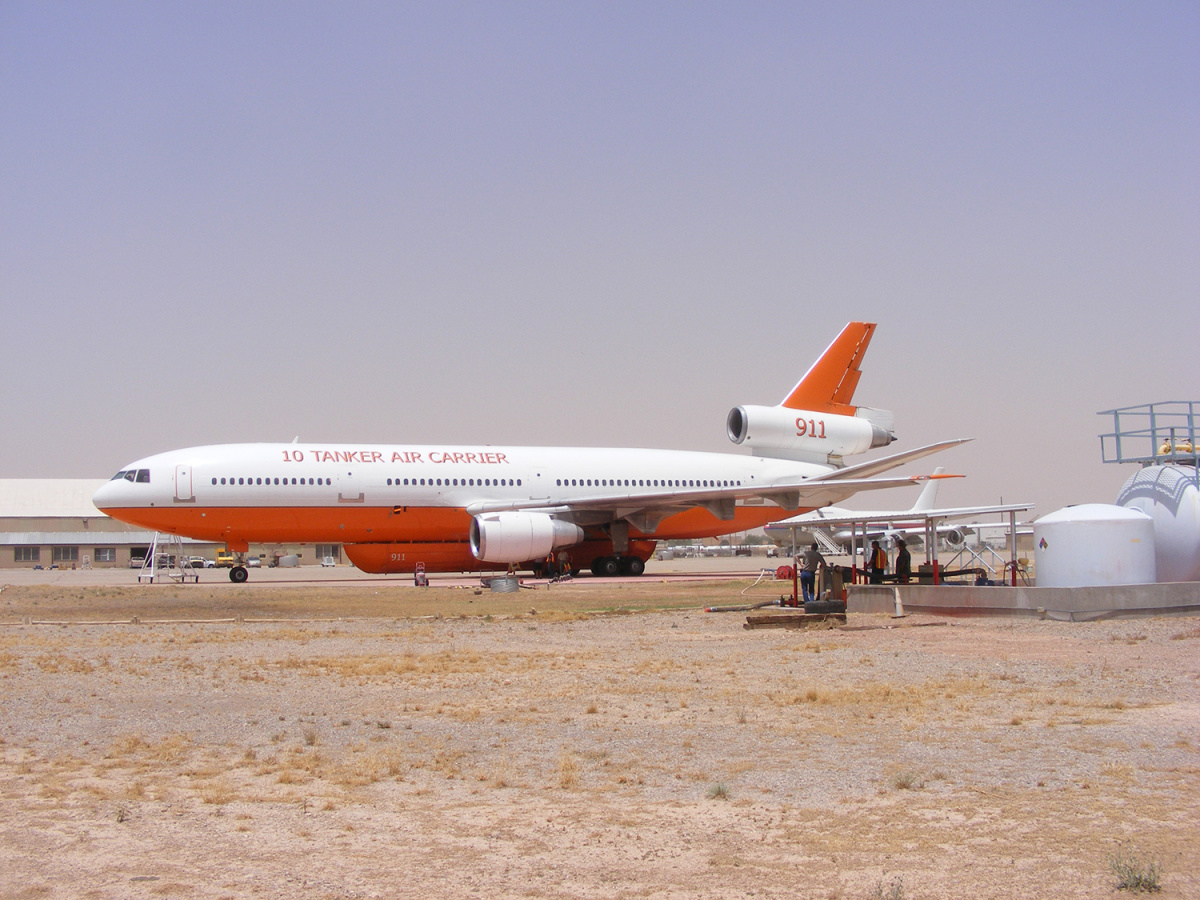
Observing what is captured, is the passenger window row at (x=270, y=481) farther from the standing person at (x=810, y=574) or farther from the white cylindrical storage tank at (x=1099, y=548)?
the white cylindrical storage tank at (x=1099, y=548)

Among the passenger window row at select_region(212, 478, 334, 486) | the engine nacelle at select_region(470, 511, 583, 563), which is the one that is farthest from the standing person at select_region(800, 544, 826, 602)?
the passenger window row at select_region(212, 478, 334, 486)

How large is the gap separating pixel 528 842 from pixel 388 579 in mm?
26688

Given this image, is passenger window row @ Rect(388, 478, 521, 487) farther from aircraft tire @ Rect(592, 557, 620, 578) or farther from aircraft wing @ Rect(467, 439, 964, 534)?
aircraft tire @ Rect(592, 557, 620, 578)

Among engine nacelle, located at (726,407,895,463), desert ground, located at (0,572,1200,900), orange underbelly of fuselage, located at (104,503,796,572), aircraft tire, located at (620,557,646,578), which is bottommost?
desert ground, located at (0,572,1200,900)

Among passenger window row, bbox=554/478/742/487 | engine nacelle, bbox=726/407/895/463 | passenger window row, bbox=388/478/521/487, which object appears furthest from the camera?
engine nacelle, bbox=726/407/895/463

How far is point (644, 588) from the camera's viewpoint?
26578 mm

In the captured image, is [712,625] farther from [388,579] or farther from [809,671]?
[388,579]

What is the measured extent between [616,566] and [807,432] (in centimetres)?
850

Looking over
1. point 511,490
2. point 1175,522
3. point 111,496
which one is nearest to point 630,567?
point 511,490

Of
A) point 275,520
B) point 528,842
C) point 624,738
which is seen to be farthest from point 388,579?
point 528,842

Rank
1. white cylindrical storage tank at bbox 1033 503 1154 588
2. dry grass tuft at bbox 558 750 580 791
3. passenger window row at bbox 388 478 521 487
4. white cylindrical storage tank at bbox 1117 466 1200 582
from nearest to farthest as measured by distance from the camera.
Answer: dry grass tuft at bbox 558 750 580 791 < white cylindrical storage tank at bbox 1033 503 1154 588 < white cylindrical storage tank at bbox 1117 466 1200 582 < passenger window row at bbox 388 478 521 487

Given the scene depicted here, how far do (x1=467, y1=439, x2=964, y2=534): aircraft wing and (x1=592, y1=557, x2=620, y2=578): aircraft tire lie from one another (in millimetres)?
1353

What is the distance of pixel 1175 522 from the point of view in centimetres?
1950

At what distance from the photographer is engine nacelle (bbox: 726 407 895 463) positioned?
1401 inches
